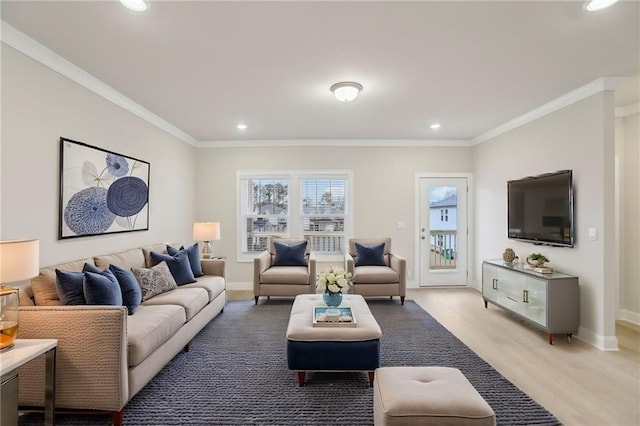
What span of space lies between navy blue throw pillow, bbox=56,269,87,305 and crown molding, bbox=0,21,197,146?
167cm

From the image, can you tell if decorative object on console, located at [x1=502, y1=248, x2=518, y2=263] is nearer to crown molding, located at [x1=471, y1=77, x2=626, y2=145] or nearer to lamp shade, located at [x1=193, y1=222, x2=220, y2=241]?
crown molding, located at [x1=471, y1=77, x2=626, y2=145]

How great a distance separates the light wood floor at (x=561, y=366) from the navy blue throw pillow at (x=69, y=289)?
3.36 m

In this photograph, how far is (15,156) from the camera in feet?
7.86

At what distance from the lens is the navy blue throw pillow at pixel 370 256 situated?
5.18 meters

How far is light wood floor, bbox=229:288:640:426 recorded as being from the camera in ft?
7.36

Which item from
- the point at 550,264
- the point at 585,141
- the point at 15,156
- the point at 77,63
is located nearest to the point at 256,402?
the point at 15,156

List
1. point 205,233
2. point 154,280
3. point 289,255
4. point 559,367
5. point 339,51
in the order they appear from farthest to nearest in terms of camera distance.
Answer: point 289,255 → point 205,233 → point 154,280 → point 559,367 → point 339,51

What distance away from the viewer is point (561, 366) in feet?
9.39

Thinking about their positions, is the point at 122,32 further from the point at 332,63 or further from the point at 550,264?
the point at 550,264

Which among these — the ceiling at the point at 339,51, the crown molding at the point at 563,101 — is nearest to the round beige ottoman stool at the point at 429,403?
the ceiling at the point at 339,51

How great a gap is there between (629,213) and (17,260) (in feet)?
19.4

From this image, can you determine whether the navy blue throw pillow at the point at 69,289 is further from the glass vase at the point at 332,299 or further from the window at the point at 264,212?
the window at the point at 264,212

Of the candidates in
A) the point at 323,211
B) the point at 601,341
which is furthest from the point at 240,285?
the point at 601,341

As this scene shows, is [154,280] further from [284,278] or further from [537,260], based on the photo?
[537,260]
